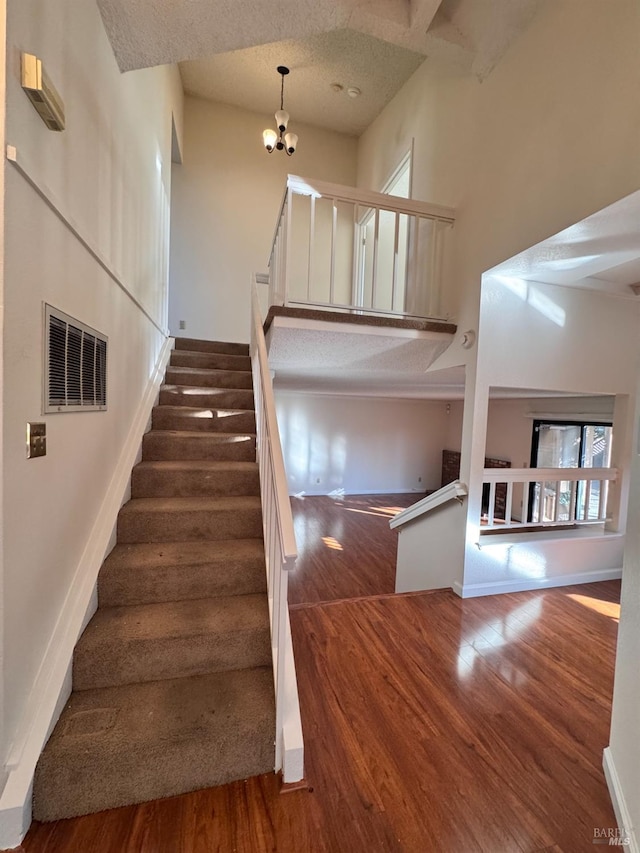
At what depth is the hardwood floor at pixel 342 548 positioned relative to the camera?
375 centimetres

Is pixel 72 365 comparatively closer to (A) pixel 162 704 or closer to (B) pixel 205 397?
(A) pixel 162 704

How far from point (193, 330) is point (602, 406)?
548 centimetres

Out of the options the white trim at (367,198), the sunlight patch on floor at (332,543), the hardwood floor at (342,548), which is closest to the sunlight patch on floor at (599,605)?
the hardwood floor at (342,548)

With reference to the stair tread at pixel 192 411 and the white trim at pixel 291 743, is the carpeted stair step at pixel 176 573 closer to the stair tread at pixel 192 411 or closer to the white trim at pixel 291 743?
the white trim at pixel 291 743

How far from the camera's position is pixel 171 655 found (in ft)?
5.04

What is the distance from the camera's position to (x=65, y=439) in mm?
1446

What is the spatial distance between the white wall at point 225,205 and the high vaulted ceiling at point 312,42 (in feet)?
1.16

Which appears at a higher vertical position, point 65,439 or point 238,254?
point 238,254

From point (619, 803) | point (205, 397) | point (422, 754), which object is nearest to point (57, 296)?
point (205, 397)

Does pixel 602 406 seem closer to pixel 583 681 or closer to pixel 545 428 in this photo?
pixel 545 428

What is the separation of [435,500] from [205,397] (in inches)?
84.2

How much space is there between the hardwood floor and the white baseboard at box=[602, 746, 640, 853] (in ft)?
7.76

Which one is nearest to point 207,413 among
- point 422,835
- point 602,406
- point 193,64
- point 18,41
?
point 18,41

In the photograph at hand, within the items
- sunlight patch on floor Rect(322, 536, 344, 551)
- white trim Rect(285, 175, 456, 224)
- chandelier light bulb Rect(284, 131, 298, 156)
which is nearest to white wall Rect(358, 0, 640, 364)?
white trim Rect(285, 175, 456, 224)
